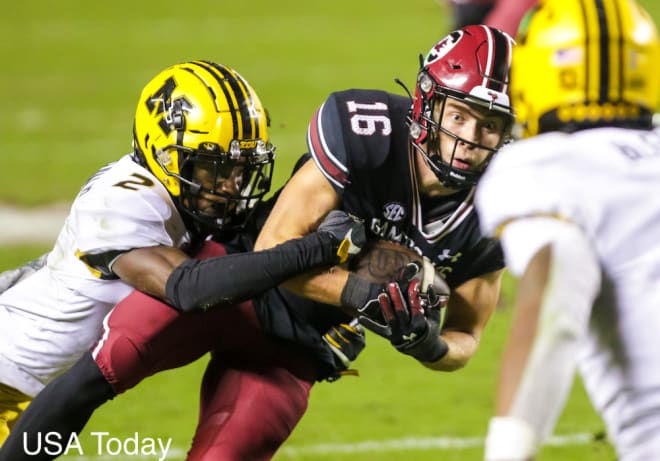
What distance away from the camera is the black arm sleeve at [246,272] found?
2.91 m

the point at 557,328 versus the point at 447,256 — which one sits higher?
the point at 557,328

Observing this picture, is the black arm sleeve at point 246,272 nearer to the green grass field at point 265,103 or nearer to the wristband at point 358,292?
the wristband at point 358,292

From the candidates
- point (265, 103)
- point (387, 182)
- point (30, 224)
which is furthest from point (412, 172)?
point (265, 103)

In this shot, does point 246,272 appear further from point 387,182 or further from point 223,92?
point 223,92

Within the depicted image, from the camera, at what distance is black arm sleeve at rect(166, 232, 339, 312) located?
291 centimetres

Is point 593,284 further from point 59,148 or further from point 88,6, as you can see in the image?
point 88,6

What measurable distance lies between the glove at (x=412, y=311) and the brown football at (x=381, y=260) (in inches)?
1.9

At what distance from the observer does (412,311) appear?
118 inches

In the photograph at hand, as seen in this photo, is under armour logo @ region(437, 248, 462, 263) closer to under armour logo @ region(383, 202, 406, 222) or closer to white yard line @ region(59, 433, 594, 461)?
under armour logo @ region(383, 202, 406, 222)

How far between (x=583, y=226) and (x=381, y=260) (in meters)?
1.41

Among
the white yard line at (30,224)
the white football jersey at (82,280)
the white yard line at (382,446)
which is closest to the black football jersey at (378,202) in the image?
the white football jersey at (82,280)

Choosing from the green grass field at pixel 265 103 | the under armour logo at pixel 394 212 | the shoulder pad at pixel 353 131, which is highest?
the shoulder pad at pixel 353 131

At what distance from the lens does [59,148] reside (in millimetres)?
9422

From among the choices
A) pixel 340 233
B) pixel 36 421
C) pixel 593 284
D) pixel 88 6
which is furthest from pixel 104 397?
pixel 88 6
